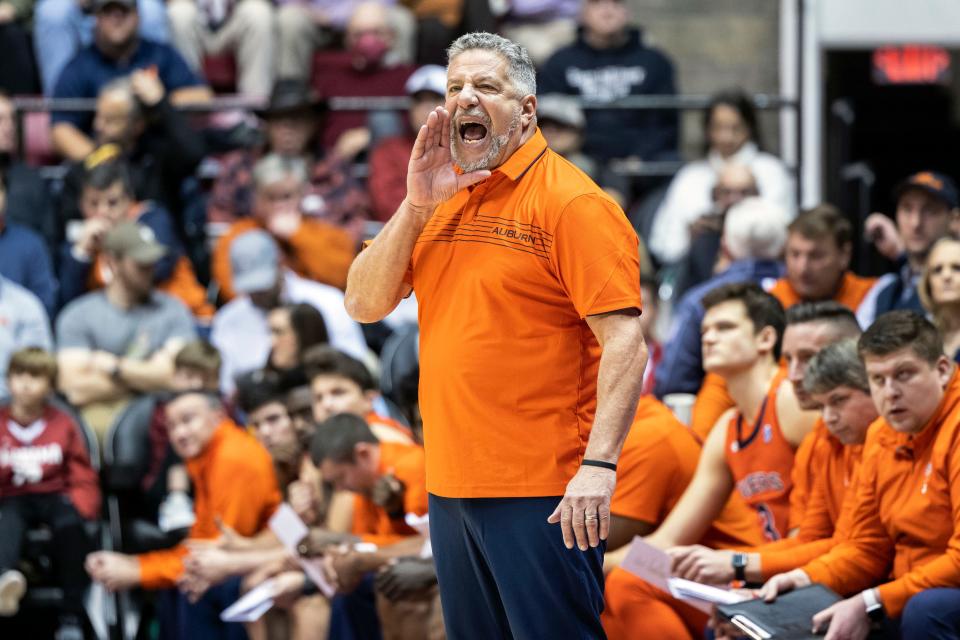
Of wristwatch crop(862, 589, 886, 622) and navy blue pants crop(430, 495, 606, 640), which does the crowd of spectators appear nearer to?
wristwatch crop(862, 589, 886, 622)

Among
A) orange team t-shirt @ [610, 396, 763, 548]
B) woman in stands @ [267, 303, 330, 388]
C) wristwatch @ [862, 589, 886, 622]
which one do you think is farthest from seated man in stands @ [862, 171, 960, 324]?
woman in stands @ [267, 303, 330, 388]

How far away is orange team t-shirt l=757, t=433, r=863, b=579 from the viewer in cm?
501

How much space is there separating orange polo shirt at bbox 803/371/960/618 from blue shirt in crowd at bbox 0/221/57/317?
15.4 ft

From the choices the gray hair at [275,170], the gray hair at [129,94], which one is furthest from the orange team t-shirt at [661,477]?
the gray hair at [129,94]

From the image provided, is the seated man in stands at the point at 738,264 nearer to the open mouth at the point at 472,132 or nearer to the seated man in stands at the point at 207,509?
the seated man in stands at the point at 207,509

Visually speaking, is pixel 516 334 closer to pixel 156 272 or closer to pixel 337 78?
pixel 156 272

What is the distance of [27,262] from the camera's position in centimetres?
809

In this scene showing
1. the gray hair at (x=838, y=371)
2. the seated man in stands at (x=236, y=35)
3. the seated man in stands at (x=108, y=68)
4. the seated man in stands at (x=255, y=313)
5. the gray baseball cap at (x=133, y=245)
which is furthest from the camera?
the seated man in stands at (x=236, y=35)

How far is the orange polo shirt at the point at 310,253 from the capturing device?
8.39 meters

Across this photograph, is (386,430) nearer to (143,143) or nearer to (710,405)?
(710,405)

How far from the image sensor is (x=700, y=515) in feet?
17.4

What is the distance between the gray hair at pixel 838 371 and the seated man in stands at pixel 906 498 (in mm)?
168

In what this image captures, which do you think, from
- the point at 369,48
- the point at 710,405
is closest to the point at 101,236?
the point at 369,48

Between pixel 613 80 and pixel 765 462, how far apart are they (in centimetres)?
447
